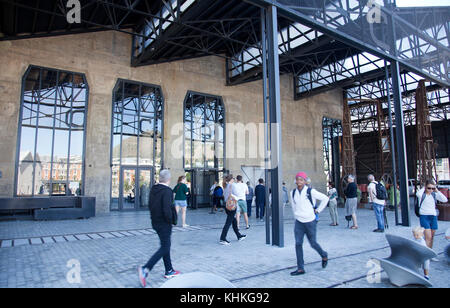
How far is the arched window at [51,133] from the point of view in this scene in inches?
527

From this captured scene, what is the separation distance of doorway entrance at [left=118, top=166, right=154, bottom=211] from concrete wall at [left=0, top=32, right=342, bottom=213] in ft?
2.55

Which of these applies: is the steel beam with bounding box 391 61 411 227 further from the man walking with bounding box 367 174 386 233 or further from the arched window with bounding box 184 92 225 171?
the arched window with bounding box 184 92 225 171

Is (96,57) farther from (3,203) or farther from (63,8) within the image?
(3,203)

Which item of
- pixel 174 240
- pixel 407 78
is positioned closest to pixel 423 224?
pixel 174 240

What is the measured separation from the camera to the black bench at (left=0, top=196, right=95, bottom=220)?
38.0 feet

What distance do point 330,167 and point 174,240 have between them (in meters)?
24.0

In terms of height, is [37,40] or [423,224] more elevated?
[37,40]

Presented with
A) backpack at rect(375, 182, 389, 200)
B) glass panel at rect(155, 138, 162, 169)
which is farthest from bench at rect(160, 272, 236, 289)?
glass panel at rect(155, 138, 162, 169)

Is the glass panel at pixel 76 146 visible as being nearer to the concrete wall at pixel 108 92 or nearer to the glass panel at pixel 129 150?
the concrete wall at pixel 108 92

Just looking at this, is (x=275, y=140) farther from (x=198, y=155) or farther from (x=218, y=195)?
(x=198, y=155)

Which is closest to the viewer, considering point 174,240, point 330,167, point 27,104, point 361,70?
point 174,240

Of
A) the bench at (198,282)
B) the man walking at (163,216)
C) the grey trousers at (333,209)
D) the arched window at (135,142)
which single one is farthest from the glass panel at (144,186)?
the bench at (198,282)

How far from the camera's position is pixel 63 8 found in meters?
11.9

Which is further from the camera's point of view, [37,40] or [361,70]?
[361,70]
